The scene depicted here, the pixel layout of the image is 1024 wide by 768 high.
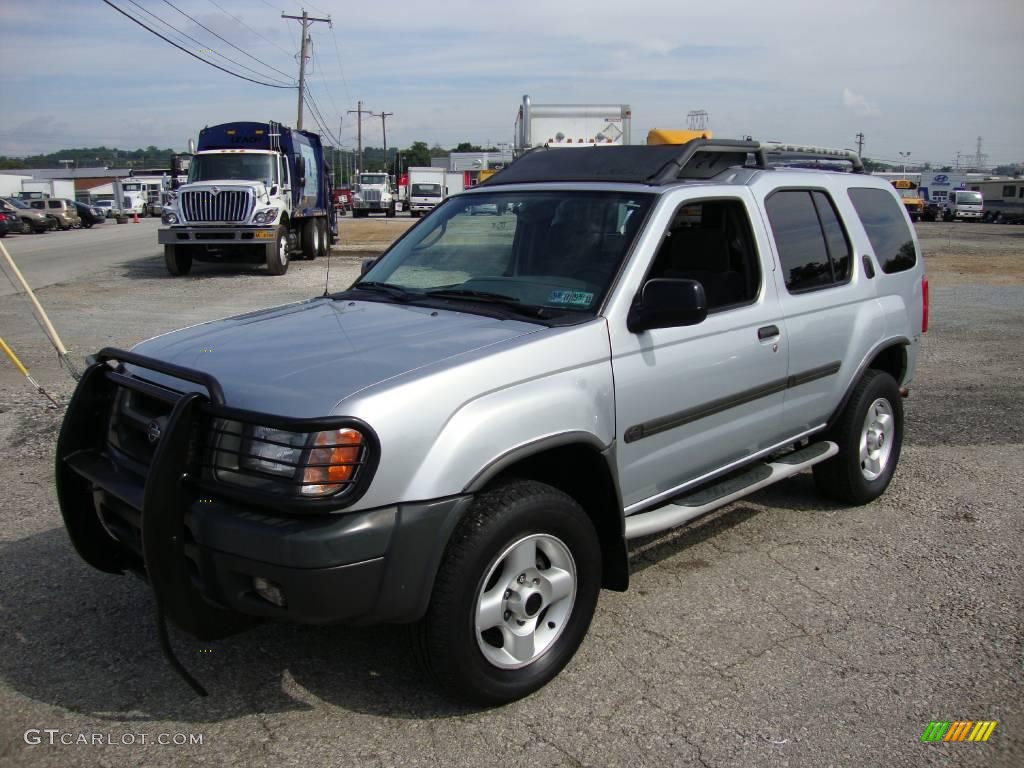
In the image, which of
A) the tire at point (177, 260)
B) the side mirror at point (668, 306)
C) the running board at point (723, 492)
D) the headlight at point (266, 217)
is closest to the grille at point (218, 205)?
the headlight at point (266, 217)

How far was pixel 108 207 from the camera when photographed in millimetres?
60844

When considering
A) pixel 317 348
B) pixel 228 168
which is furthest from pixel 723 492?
pixel 228 168

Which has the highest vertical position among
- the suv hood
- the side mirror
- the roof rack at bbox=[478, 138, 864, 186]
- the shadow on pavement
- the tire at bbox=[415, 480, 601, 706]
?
the roof rack at bbox=[478, 138, 864, 186]

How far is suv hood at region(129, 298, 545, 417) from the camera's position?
295 centimetres

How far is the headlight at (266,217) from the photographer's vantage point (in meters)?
18.9

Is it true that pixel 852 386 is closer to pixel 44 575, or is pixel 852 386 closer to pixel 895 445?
pixel 895 445

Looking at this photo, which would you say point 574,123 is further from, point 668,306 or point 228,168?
point 668,306

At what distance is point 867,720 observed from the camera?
125 inches

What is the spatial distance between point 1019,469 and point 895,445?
117 cm

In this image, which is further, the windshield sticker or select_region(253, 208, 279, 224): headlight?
select_region(253, 208, 279, 224): headlight

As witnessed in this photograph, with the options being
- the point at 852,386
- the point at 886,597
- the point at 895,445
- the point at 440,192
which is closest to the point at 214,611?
the point at 886,597

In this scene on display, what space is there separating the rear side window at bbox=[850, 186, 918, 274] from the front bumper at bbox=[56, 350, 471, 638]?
3.59 metres
